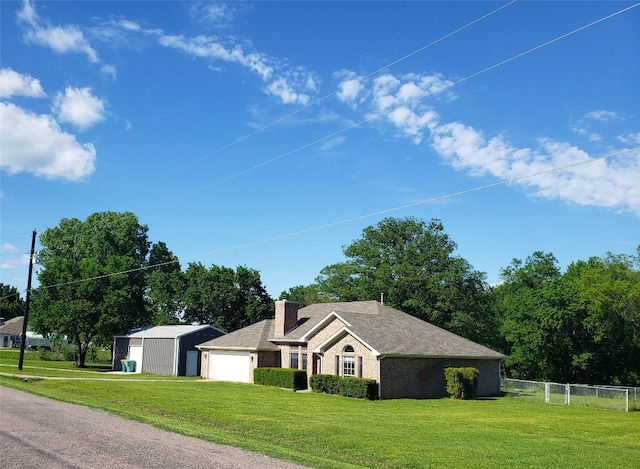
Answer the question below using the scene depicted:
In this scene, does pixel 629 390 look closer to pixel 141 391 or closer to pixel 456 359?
pixel 456 359

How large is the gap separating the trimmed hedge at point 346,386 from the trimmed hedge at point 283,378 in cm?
149

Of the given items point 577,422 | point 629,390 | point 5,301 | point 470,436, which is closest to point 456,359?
point 629,390

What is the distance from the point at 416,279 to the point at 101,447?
146ft

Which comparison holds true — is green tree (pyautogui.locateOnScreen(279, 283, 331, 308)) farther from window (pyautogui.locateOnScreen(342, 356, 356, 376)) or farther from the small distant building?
window (pyautogui.locateOnScreen(342, 356, 356, 376))

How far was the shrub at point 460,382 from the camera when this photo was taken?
33.0 m

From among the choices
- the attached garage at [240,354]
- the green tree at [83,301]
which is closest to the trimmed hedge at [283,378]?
the attached garage at [240,354]

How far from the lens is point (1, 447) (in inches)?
505

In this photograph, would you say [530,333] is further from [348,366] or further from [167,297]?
[167,297]

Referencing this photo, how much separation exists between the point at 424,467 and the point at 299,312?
33.2 m

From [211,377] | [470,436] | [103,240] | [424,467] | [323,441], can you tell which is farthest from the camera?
[103,240]

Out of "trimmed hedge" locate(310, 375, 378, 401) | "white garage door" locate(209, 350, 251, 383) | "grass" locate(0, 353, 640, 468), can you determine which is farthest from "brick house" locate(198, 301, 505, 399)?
"grass" locate(0, 353, 640, 468)

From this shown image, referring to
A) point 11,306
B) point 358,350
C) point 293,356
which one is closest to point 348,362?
point 358,350

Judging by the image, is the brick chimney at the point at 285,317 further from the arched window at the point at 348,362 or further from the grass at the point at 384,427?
the grass at the point at 384,427

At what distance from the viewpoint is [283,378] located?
120 ft
